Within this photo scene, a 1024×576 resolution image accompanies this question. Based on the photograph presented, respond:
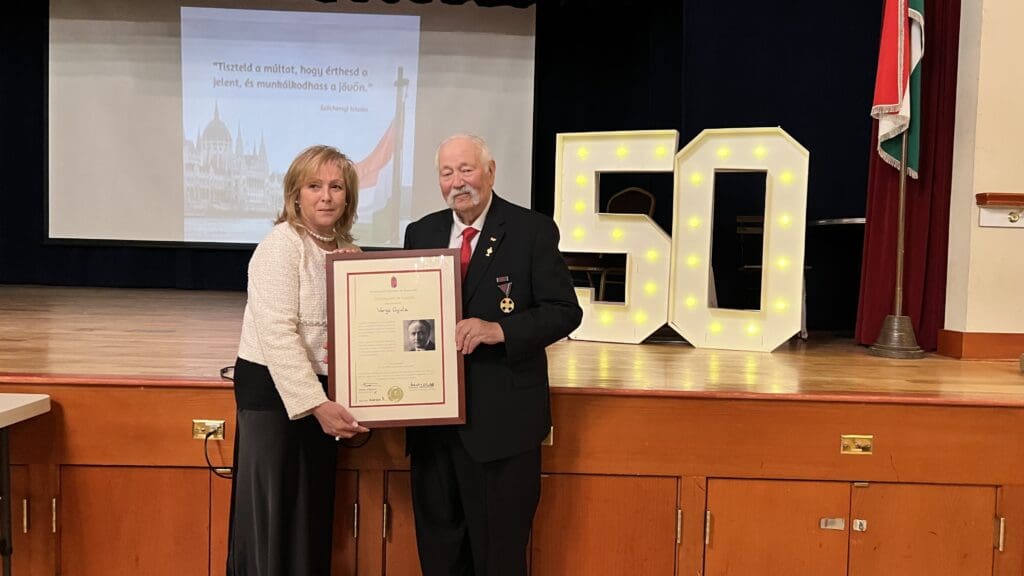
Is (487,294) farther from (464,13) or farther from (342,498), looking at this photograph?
(464,13)

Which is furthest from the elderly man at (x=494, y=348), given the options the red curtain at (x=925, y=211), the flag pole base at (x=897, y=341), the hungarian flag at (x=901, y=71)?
the red curtain at (x=925, y=211)

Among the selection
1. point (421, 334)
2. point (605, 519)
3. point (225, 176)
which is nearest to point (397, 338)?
point (421, 334)

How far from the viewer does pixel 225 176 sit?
21.5 feet

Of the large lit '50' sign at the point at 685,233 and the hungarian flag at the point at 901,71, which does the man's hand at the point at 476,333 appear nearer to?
the large lit '50' sign at the point at 685,233

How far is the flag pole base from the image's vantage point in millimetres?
3621

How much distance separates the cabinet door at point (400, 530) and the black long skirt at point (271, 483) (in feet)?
1.28

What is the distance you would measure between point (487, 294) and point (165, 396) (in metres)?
1.12

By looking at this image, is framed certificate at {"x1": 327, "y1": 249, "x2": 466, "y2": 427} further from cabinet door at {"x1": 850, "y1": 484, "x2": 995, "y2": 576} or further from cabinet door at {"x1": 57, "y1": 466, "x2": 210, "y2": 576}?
cabinet door at {"x1": 850, "y1": 484, "x2": 995, "y2": 576}

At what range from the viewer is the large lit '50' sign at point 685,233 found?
363cm

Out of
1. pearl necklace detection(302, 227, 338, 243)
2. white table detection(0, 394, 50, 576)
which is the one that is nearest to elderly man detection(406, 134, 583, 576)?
pearl necklace detection(302, 227, 338, 243)

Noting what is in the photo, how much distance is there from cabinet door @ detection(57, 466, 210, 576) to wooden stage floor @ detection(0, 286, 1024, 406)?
292 millimetres

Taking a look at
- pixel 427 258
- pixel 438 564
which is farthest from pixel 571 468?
pixel 427 258

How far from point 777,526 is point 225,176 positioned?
5.54 m

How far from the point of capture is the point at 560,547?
7.97 feet
